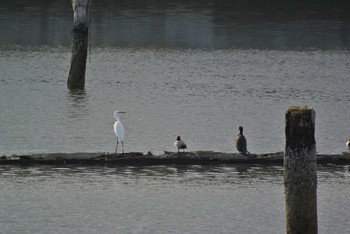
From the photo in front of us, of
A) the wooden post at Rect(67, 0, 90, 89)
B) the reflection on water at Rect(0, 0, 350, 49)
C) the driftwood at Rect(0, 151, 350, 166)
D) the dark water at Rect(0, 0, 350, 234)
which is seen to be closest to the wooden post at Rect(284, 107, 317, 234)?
the dark water at Rect(0, 0, 350, 234)

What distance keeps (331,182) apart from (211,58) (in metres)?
33.7

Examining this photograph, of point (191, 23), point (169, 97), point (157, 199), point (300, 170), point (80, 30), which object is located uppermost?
point (191, 23)

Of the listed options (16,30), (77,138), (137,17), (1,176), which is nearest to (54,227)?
(1,176)

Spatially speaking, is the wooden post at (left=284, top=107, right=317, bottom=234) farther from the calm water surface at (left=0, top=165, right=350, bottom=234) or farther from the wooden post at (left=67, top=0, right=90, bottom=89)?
the wooden post at (left=67, top=0, right=90, bottom=89)

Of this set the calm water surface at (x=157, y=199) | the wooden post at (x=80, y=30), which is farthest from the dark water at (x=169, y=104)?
the wooden post at (x=80, y=30)

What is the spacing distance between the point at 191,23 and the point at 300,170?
5958 cm

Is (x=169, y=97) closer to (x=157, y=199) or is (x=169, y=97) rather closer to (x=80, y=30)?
(x=80, y=30)

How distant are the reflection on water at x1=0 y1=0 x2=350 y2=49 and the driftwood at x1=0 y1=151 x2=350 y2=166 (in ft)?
121

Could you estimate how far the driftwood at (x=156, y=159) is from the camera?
105 ft

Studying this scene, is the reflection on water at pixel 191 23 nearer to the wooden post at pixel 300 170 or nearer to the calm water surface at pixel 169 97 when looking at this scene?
the calm water surface at pixel 169 97

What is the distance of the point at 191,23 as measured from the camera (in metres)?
80.7

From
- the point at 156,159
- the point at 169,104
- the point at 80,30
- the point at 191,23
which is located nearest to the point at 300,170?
the point at 156,159

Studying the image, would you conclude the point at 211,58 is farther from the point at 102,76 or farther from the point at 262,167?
the point at 262,167

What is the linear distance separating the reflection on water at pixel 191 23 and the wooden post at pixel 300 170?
47354 millimetres
